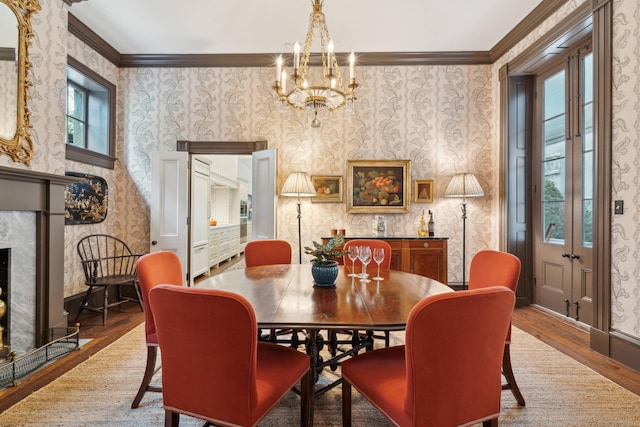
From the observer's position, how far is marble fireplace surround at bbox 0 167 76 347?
8.18 ft

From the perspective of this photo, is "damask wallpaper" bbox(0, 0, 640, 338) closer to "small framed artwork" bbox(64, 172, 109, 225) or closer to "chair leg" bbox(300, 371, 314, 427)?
"small framed artwork" bbox(64, 172, 109, 225)

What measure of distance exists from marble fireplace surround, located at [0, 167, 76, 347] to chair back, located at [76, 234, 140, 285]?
2.17 feet

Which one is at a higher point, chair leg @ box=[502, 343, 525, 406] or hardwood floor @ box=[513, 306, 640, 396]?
chair leg @ box=[502, 343, 525, 406]

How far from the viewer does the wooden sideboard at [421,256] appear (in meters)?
3.92

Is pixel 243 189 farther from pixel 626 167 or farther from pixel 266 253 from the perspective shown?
pixel 626 167

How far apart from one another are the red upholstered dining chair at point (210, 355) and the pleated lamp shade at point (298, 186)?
2858mm

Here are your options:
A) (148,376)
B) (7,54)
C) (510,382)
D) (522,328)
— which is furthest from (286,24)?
(522,328)

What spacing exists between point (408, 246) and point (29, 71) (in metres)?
3.79

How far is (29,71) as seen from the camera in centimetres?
253

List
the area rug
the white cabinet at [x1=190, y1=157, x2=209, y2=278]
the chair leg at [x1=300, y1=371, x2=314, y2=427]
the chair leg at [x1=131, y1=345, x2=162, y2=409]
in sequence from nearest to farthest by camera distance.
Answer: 1. the chair leg at [x1=300, y1=371, x2=314, y2=427]
2. the area rug
3. the chair leg at [x1=131, y1=345, x2=162, y2=409]
4. the white cabinet at [x1=190, y1=157, x2=209, y2=278]

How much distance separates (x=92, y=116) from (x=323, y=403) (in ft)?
14.3

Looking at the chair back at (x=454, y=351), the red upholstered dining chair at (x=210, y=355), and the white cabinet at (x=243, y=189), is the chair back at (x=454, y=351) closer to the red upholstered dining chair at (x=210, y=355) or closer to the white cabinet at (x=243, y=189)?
the red upholstered dining chair at (x=210, y=355)

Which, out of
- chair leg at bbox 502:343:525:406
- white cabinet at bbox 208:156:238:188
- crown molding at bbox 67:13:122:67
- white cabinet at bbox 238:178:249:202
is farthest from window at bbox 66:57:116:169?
white cabinet at bbox 238:178:249:202

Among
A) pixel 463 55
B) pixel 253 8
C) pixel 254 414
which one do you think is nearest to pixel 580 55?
pixel 463 55
